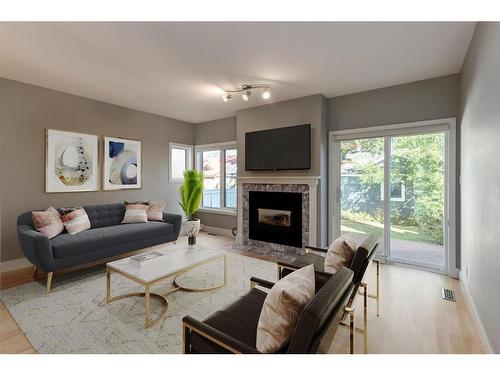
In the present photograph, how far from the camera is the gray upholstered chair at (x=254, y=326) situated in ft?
3.27

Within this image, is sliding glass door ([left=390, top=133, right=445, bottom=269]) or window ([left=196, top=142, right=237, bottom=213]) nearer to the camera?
sliding glass door ([left=390, top=133, right=445, bottom=269])

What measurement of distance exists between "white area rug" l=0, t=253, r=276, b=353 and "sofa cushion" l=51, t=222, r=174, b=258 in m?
0.39

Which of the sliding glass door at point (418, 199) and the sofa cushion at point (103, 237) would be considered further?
the sliding glass door at point (418, 199)

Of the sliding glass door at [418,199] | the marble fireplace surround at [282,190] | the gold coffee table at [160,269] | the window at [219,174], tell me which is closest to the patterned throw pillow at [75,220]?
the gold coffee table at [160,269]

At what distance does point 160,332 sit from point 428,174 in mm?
3823

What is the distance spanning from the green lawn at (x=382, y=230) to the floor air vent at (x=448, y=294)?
31.5 inches

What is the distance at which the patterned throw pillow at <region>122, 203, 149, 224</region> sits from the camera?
4.23 m

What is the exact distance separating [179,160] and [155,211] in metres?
1.78

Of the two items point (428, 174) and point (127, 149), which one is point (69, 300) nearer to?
point (127, 149)

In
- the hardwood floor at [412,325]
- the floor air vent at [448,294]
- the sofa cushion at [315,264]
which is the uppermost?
the sofa cushion at [315,264]

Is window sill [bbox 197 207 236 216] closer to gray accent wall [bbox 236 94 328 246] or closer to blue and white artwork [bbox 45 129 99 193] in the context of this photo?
gray accent wall [bbox 236 94 328 246]

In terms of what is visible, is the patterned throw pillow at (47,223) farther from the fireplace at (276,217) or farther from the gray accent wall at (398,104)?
the gray accent wall at (398,104)

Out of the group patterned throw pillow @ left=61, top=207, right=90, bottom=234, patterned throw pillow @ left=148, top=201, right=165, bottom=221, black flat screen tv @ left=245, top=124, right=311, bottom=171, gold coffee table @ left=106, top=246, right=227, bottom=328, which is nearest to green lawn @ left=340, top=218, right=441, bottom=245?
black flat screen tv @ left=245, top=124, right=311, bottom=171
